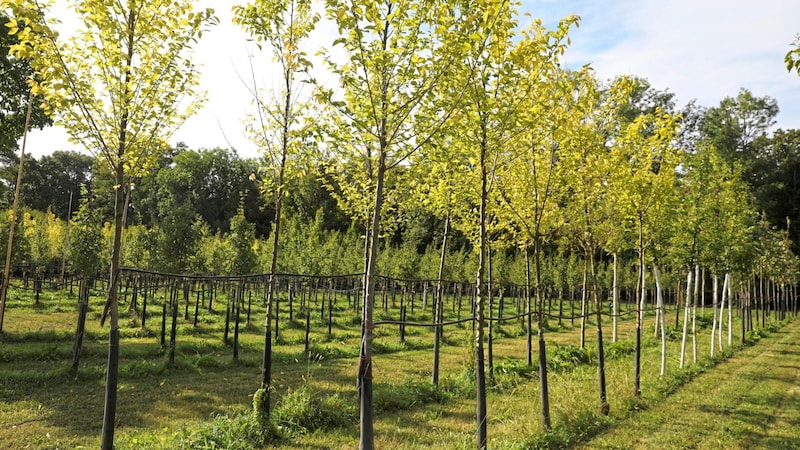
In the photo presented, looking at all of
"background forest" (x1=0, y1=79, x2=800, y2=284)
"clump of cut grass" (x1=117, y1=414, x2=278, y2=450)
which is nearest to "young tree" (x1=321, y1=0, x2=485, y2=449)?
"background forest" (x1=0, y1=79, x2=800, y2=284)

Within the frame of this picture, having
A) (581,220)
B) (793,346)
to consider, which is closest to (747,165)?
(793,346)

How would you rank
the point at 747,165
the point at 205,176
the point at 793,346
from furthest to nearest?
the point at 205,176
the point at 747,165
the point at 793,346

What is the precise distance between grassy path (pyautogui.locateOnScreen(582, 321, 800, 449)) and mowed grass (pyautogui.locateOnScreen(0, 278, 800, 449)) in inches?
9.4

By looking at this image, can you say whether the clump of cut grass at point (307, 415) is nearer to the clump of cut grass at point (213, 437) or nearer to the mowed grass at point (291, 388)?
the mowed grass at point (291, 388)

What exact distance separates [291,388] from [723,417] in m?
8.16

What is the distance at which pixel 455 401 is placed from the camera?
9.52 meters

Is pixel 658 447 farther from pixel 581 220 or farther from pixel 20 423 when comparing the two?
pixel 20 423

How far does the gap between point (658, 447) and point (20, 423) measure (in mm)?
9413

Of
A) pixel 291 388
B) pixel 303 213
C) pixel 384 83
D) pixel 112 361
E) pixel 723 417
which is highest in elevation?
pixel 303 213

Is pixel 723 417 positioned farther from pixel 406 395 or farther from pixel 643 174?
pixel 406 395

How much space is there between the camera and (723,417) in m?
8.73

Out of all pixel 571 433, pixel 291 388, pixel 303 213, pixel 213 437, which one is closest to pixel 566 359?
pixel 571 433

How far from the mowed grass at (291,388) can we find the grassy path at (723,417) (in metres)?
0.24

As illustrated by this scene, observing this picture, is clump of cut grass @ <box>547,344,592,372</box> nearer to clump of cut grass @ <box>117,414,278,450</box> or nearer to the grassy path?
the grassy path
